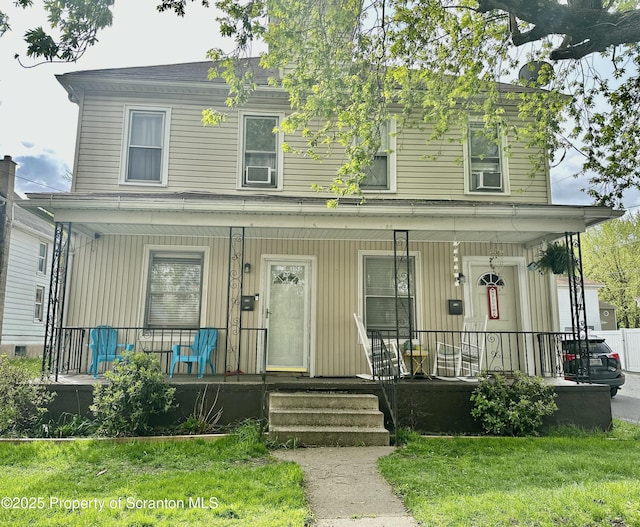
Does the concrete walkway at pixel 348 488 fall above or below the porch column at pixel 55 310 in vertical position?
below

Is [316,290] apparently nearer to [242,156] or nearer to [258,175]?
[258,175]

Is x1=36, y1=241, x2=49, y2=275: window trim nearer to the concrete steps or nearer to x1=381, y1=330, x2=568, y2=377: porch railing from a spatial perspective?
x1=381, y1=330, x2=568, y2=377: porch railing

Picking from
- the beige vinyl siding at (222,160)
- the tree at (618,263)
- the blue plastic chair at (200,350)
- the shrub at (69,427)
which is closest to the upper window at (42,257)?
the beige vinyl siding at (222,160)

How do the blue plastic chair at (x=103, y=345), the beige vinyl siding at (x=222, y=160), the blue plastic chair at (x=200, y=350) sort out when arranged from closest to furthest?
the blue plastic chair at (x=103, y=345) → the blue plastic chair at (x=200, y=350) → the beige vinyl siding at (x=222, y=160)

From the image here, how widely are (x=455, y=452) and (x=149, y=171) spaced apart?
7.26m

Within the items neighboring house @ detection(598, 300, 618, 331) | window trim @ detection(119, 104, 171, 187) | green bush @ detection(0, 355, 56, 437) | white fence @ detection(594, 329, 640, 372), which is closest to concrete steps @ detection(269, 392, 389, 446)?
green bush @ detection(0, 355, 56, 437)

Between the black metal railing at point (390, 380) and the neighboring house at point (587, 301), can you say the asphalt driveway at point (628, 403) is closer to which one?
the black metal railing at point (390, 380)

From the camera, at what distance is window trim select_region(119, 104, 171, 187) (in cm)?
899

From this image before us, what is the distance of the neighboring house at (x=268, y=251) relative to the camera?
8508 mm

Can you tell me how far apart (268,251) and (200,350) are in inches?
86.7

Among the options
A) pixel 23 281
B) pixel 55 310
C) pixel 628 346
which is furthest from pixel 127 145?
pixel 628 346

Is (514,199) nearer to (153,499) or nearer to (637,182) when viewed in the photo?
(637,182)

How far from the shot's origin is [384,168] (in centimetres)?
951

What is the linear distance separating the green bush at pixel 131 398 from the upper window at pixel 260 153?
4.21 metres
